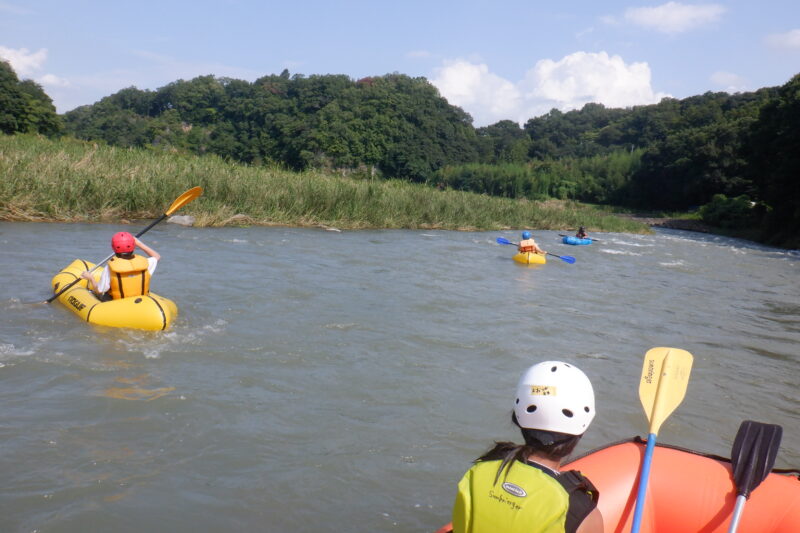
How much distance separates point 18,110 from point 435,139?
29.1 meters

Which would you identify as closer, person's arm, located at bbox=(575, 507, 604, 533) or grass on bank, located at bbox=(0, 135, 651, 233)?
person's arm, located at bbox=(575, 507, 604, 533)

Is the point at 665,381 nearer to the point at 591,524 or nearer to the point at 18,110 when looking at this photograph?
the point at 591,524

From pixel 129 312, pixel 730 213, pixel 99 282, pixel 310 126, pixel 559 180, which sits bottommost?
pixel 129 312

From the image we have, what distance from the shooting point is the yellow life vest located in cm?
153

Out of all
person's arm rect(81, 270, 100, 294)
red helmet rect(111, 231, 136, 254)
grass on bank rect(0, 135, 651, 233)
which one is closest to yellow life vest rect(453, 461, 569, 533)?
red helmet rect(111, 231, 136, 254)

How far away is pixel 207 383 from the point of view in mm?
4105

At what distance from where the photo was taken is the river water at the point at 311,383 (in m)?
2.81

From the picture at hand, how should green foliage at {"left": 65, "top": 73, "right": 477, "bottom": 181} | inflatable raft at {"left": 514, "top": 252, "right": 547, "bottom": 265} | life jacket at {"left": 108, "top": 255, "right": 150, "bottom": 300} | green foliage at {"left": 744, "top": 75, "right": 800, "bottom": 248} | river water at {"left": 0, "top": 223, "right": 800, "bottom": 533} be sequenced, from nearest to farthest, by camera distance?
river water at {"left": 0, "top": 223, "right": 800, "bottom": 533}
life jacket at {"left": 108, "top": 255, "right": 150, "bottom": 300}
inflatable raft at {"left": 514, "top": 252, "right": 547, "bottom": 265}
green foliage at {"left": 744, "top": 75, "right": 800, "bottom": 248}
green foliage at {"left": 65, "top": 73, "right": 477, "bottom": 181}

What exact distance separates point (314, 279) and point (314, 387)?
385cm

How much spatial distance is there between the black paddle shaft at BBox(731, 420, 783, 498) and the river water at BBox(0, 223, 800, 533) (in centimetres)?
121

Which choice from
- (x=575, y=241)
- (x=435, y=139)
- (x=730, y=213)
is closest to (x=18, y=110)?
(x=575, y=241)

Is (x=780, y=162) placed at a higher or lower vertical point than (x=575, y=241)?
higher

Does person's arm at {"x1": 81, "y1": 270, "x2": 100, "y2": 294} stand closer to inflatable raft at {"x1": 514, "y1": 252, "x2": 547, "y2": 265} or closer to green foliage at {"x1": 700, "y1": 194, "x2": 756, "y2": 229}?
inflatable raft at {"x1": 514, "y1": 252, "x2": 547, "y2": 265}

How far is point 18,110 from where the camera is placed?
27156 millimetres
